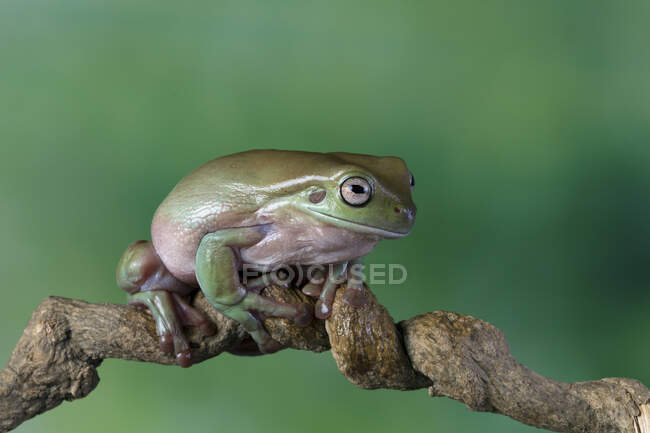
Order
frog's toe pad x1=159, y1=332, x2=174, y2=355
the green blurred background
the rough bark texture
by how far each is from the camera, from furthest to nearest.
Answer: the green blurred background < frog's toe pad x1=159, y1=332, x2=174, y2=355 < the rough bark texture

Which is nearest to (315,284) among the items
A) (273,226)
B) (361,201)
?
(273,226)

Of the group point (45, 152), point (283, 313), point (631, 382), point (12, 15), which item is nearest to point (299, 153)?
point (283, 313)

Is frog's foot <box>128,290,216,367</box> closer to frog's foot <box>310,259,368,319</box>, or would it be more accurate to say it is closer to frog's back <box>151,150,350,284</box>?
frog's back <box>151,150,350,284</box>

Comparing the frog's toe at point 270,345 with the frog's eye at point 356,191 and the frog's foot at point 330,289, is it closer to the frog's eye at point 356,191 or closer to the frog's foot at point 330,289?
the frog's foot at point 330,289

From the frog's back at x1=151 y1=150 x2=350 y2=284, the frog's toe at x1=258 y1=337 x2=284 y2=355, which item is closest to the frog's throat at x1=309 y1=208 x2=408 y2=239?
the frog's back at x1=151 y1=150 x2=350 y2=284

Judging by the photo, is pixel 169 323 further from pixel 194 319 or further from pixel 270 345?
pixel 270 345

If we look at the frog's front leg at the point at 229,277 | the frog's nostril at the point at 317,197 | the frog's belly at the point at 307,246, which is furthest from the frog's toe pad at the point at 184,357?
the frog's nostril at the point at 317,197

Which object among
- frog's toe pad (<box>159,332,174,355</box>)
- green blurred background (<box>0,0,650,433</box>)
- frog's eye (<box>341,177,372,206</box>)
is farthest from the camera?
green blurred background (<box>0,0,650,433</box>)
